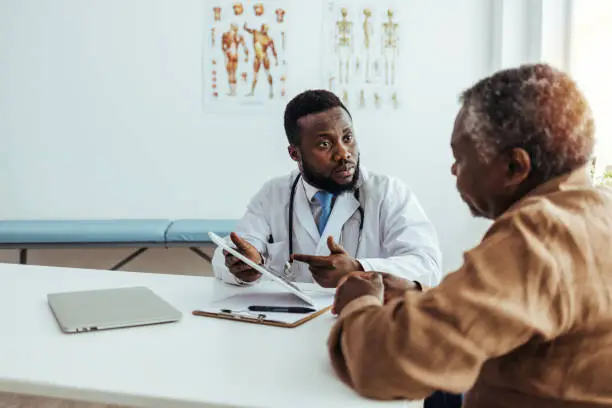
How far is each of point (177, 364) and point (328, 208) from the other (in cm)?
106

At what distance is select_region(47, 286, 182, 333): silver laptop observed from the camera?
49.0 inches

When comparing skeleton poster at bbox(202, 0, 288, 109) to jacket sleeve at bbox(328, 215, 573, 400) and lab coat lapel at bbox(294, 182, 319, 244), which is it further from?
jacket sleeve at bbox(328, 215, 573, 400)

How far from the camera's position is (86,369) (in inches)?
40.6

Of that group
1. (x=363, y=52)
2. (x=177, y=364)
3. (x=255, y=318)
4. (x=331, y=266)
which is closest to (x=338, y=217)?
(x=331, y=266)

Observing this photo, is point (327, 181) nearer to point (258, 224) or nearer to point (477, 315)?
point (258, 224)

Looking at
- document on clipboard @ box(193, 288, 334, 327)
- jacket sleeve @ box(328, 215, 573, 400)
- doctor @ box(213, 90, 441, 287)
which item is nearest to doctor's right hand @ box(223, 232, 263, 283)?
document on clipboard @ box(193, 288, 334, 327)

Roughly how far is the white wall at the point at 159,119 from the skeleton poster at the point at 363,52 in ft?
0.24

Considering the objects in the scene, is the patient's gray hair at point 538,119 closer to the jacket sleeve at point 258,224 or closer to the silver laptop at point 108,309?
the silver laptop at point 108,309

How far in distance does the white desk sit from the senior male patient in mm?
141

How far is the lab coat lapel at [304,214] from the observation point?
2.01 m

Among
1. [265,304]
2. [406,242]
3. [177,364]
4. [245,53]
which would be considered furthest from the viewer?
[245,53]

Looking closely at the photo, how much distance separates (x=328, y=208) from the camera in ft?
6.69

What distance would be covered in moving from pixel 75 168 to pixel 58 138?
214 mm

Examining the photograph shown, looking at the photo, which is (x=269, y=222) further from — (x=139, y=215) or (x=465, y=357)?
(x=139, y=215)
